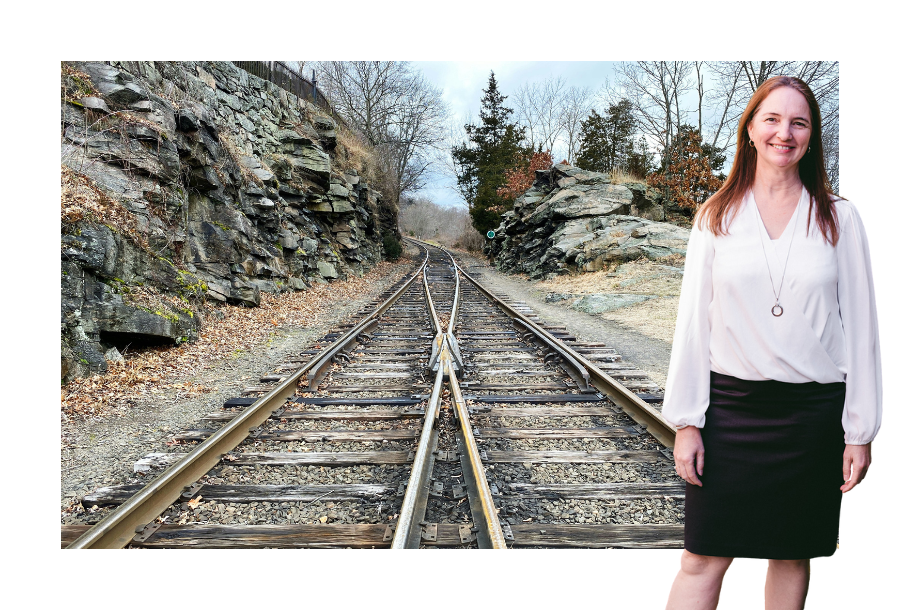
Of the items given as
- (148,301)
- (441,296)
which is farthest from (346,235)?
(148,301)

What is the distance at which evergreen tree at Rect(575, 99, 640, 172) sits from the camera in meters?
19.0

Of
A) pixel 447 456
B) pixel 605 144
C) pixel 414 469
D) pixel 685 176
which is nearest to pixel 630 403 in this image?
pixel 447 456

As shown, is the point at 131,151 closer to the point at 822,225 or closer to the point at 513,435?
the point at 513,435

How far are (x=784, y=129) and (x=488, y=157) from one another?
35.8 metres

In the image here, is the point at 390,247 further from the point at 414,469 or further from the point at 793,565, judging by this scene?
the point at 793,565

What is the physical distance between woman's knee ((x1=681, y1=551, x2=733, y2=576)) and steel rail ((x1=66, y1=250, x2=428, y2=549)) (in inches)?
107

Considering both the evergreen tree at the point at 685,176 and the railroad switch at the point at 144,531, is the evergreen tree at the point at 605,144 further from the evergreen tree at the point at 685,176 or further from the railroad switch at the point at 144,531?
the railroad switch at the point at 144,531

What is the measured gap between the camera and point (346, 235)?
2003cm

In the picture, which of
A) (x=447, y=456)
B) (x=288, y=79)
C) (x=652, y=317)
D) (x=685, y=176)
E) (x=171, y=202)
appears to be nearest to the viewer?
(x=447, y=456)

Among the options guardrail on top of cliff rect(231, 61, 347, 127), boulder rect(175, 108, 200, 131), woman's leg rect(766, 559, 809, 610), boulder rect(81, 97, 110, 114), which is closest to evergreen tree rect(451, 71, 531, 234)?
guardrail on top of cliff rect(231, 61, 347, 127)

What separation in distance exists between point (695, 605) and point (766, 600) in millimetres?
292

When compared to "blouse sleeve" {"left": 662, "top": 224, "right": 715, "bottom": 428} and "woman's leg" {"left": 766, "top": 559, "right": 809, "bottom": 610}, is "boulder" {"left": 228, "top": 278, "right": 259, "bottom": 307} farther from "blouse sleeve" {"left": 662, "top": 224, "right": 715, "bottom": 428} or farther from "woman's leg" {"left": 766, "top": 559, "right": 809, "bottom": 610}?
"woman's leg" {"left": 766, "top": 559, "right": 809, "bottom": 610}
